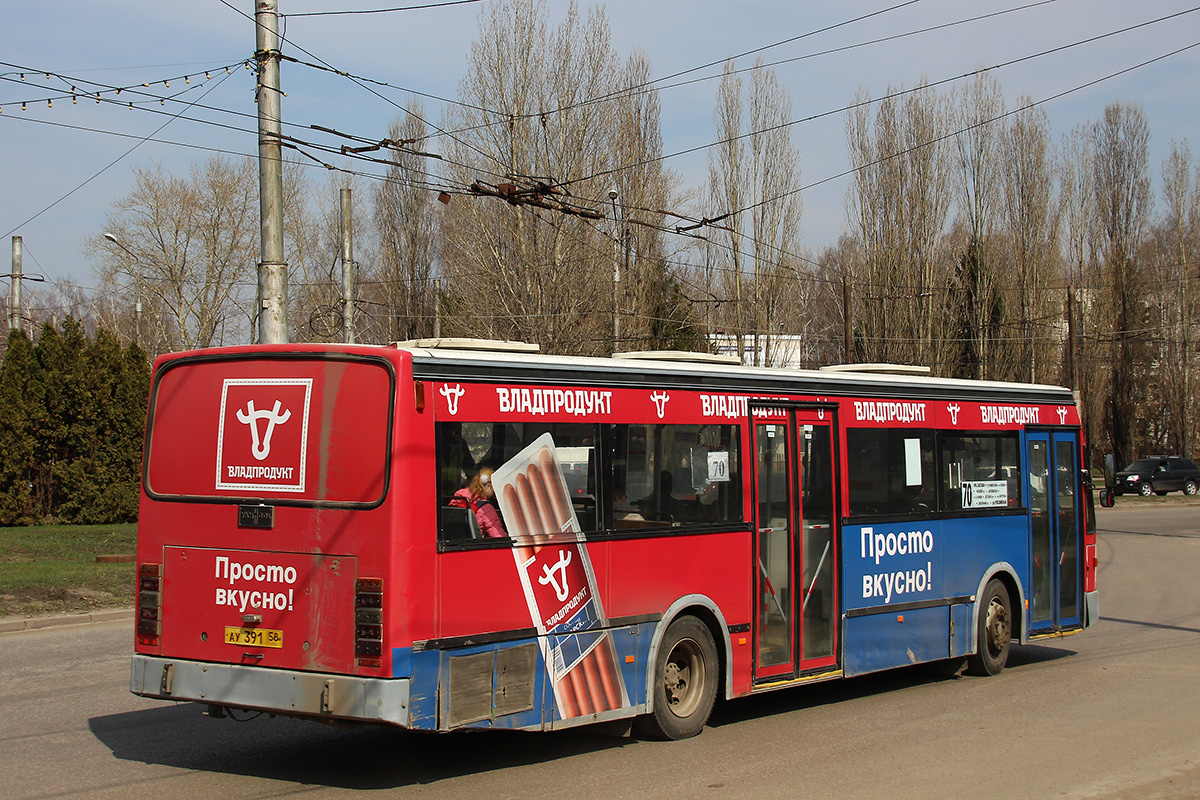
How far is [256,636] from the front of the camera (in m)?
6.79

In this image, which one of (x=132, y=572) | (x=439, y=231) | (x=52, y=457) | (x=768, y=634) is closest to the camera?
(x=768, y=634)

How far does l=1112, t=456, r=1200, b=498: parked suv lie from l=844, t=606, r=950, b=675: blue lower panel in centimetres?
4212

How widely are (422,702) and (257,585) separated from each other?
127 centimetres

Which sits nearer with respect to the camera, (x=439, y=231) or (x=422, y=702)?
(x=422, y=702)

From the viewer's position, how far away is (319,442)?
680 cm

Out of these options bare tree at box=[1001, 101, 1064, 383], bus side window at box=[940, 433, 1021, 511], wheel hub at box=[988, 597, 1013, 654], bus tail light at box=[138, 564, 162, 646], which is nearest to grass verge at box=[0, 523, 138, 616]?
bus tail light at box=[138, 564, 162, 646]

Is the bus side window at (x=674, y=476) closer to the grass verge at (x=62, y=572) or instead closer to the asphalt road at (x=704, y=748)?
the asphalt road at (x=704, y=748)

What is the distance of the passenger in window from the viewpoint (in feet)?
22.8

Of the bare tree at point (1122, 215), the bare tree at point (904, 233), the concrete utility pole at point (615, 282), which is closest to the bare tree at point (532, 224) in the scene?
the concrete utility pole at point (615, 282)

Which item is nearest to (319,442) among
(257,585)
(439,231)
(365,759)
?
(257,585)

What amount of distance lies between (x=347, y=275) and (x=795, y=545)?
1517 centimetres

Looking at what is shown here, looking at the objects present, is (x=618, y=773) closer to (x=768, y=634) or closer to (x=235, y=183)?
(x=768, y=634)

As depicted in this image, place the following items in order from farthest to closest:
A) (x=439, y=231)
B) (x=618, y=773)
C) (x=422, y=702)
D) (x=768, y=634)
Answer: (x=439, y=231)
(x=768, y=634)
(x=618, y=773)
(x=422, y=702)

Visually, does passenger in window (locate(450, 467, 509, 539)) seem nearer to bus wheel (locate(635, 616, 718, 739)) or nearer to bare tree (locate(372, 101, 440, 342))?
bus wheel (locate(635, 616, 718, 739))
